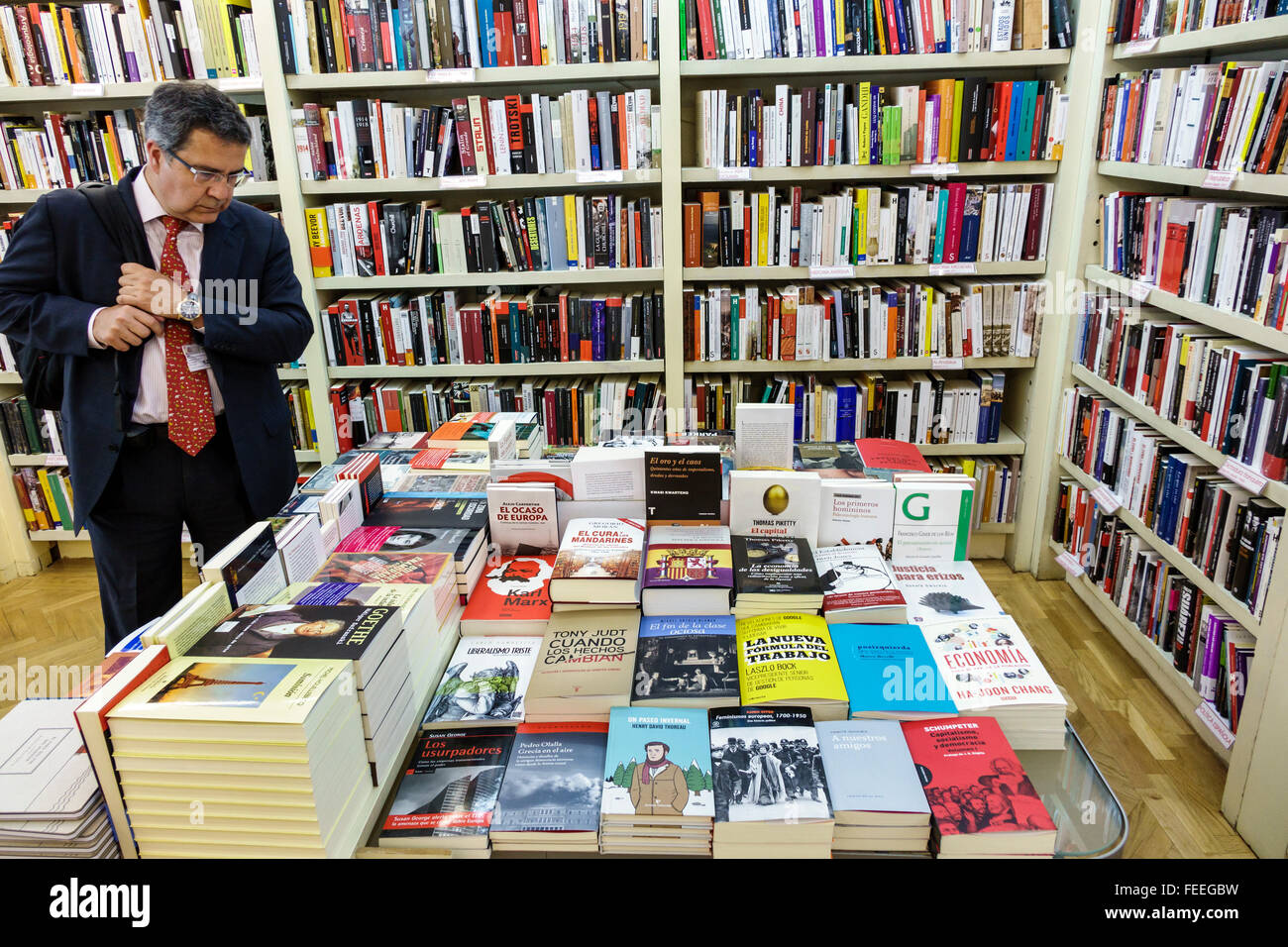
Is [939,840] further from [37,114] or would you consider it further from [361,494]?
[37,114]

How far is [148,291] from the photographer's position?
1.81 meters

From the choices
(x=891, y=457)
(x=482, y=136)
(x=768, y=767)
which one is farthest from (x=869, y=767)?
(x=482, y=136)

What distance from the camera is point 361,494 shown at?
1.83 metres

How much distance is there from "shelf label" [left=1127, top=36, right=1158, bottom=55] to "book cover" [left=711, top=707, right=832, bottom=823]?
2.44m

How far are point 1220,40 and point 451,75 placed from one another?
2.36 meters

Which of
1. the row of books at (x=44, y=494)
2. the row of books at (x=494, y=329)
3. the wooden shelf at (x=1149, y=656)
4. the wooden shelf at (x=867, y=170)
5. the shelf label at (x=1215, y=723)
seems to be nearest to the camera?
the shelf label at (x=1215, y=723)

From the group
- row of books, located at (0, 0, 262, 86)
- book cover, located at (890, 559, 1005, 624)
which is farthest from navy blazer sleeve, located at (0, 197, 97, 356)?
book cover, located at (890, 559, 1005, 624)

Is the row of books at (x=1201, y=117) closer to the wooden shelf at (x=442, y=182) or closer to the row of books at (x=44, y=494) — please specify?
the wooden shelf at (x=442, y=182)

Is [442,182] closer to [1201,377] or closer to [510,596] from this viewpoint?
[510,596]

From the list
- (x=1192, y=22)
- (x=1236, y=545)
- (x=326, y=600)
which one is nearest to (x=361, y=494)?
(x=326, y=600)

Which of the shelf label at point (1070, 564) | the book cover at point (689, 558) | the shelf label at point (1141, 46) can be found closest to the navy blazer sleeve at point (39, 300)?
the book cover at point (689, 558)

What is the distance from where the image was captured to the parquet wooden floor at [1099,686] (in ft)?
6.97

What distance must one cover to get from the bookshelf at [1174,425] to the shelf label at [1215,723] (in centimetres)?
2
